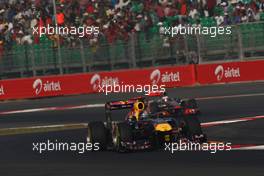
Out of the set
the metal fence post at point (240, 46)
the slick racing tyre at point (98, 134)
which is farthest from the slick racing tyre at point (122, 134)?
the metal fence post at point (240, 46)

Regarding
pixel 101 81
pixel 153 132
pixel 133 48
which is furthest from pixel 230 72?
pixel 153 132

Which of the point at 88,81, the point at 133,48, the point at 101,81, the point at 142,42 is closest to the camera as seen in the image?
the point at 142,42

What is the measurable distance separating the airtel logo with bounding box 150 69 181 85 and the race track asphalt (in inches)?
135

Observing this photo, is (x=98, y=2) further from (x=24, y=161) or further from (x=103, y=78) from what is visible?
(x=24, y=161)

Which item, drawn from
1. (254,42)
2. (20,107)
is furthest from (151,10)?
(20,107)

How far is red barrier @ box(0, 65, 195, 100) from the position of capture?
31188 mm

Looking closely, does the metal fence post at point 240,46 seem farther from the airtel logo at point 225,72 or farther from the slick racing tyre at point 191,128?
the slick racing tyre at point 191,128

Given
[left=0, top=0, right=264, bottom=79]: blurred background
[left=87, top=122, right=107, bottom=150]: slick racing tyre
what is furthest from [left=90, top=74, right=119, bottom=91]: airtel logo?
[left=87, top=122, right=107, bottom=150]: slick racing tyre

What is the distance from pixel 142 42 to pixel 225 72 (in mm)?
3470

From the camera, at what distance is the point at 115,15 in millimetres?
32969

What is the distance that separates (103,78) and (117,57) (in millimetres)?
1059

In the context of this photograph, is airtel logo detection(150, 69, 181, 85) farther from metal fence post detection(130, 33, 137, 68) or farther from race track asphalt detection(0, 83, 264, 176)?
race track asphalt detection(0, 83, 264, 176)

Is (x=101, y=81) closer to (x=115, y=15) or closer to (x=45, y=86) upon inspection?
(x=45, y=86)

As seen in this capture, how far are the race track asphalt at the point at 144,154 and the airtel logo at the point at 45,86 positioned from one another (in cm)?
519
